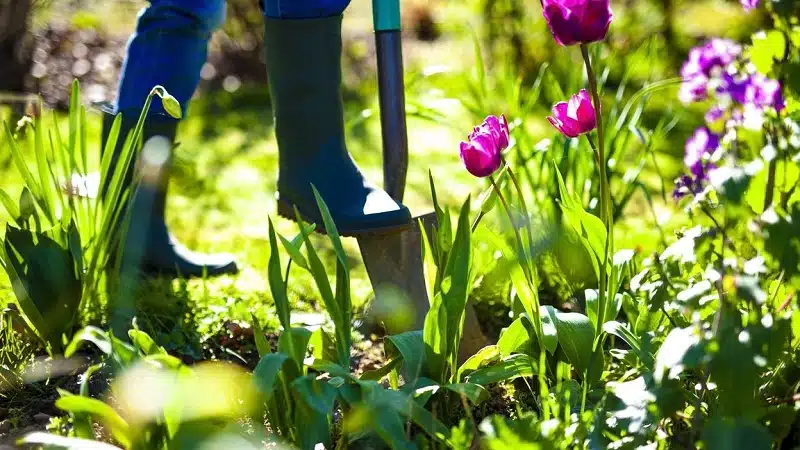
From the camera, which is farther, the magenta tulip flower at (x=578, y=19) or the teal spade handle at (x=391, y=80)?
the teal spade handle at (x=391, y=80)

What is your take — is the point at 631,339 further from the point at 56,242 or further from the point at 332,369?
the point at 56,242

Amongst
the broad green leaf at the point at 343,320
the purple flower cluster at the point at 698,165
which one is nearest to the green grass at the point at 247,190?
the purple flower cluster at the point at 698,165

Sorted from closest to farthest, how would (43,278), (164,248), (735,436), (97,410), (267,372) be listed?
(735,436)
(97,410)
(267,372)
(43,278)
(164,248)

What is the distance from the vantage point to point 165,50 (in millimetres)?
1957

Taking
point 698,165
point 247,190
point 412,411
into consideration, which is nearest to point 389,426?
point 412,411

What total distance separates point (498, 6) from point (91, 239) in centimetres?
251

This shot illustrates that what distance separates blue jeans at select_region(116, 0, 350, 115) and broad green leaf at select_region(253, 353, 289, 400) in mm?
862

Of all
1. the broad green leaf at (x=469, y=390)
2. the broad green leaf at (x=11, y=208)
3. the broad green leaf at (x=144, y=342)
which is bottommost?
the broad green leaf at (x=469, y=390)

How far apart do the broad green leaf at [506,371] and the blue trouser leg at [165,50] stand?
88cm

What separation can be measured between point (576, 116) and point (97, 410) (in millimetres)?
718

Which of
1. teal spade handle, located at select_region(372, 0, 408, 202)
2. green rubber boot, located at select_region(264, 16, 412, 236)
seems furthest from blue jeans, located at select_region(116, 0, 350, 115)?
teal spade handle, located at select_region(372, 0, 408, 202)

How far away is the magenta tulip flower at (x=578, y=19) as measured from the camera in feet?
4.02

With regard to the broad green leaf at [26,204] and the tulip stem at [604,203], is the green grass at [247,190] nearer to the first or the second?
the broad green leaf at [26,204]

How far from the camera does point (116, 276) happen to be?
5.74 feet
